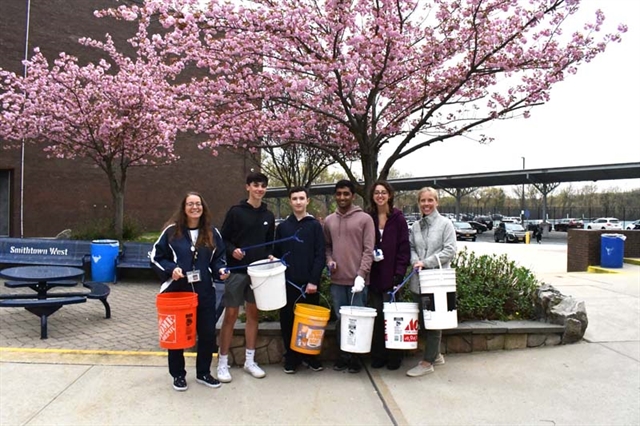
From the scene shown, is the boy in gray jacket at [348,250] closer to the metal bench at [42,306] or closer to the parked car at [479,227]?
the metal bench at [42,306]

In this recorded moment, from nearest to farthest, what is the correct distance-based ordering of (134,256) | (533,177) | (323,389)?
1. (323,389)
2. (134,256)
3. (533,177)

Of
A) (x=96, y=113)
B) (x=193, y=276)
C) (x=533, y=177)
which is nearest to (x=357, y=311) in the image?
(x=193, y=276)

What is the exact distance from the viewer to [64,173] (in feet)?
73.8

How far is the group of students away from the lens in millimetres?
4314

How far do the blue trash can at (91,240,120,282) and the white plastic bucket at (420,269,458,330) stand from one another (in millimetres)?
7701

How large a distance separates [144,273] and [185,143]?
18887 mm

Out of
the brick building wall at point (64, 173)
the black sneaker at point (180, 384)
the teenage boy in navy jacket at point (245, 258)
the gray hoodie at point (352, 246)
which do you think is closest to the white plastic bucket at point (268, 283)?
the teenage boy in navy jacket at point (245, 258)

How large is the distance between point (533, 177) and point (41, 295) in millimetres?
42396

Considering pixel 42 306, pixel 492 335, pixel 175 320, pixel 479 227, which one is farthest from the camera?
pixel 479 227

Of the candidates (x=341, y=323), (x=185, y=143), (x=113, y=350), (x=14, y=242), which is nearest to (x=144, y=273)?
(x=14, y=242)

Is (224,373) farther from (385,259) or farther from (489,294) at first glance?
(489,294)

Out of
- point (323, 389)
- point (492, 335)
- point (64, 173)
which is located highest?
point (64, 173)

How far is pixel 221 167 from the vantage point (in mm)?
30094

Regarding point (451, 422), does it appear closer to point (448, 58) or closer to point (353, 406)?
point (353, 406)
